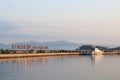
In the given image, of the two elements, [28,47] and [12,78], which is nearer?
[12,78]

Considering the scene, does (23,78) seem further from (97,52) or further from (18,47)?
(97,52)

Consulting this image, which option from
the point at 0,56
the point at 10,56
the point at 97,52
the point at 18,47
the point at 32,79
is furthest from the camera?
the point at 97,52

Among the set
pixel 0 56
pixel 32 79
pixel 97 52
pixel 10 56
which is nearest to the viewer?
pixel 32 79

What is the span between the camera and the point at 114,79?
101 feet

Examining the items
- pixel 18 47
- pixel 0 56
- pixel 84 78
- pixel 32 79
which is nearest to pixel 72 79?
pixel 84 78

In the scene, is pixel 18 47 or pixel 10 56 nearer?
pixel 10 56

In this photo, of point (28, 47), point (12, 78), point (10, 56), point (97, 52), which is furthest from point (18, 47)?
point (12, 78)

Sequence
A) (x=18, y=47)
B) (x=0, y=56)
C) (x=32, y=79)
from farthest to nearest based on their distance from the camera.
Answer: (x=18, y=47)
(x=0, y=56)
(x=32, y=79)

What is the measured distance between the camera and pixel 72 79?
100ft

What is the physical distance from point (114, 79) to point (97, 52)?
303ft

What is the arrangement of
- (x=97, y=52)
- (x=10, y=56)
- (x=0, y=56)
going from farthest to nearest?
(x=97, y=52) < (x=10, y=56) < (x=0, y=56)

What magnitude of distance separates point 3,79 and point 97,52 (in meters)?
93.8

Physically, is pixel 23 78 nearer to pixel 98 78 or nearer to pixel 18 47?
pixel 98 78

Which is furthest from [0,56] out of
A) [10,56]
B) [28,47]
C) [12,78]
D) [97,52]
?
[97,52]
